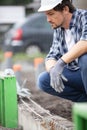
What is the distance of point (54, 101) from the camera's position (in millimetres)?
7551

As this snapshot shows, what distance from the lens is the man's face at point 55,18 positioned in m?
5.20

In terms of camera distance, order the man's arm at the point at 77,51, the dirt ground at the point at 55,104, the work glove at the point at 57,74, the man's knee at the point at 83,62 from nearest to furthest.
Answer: the man's knee at the point at 83,62
the man's arm at the point at 77,51
the work glove at the point at 57,74
the dirt ground at the point at 55,104

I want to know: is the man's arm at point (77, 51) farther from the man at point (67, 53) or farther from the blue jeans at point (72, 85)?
the blue jeans at point (72, 85)

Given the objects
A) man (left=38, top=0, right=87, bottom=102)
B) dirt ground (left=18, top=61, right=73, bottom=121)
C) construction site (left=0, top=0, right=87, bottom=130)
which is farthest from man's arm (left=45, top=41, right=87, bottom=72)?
dirt ground (left=18, top=61, right=73, bottom=121)

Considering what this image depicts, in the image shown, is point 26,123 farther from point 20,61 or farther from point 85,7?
point 20,61

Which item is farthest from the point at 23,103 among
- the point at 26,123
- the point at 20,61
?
the point at 20,61

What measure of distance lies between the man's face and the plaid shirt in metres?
0.12

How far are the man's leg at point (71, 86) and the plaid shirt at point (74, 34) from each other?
0.27 ft

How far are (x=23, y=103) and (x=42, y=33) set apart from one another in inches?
421

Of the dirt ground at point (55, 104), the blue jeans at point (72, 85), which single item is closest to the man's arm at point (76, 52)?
the blue jeans at point (72, 85)

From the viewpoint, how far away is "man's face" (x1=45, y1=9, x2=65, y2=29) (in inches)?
205

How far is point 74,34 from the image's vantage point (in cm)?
533

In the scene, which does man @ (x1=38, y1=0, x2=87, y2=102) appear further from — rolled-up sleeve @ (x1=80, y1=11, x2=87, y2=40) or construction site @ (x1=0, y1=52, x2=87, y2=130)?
construction site @ (x1=0, y1=52, x2=87, y2=130)

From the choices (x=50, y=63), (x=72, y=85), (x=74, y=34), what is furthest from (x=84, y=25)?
(x=72, y=85)
